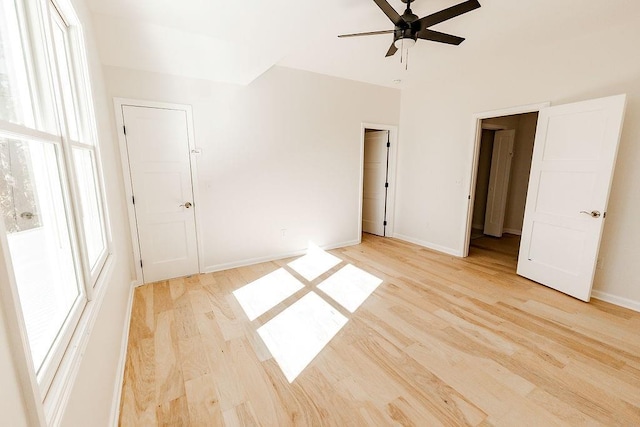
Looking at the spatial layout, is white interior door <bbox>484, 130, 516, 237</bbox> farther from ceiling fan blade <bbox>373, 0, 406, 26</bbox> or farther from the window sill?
the window sill

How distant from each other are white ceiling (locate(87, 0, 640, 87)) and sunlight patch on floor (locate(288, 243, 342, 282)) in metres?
2.48

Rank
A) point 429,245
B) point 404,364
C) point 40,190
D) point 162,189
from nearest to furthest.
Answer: point 40,190 < point 404,364 < point 162,189 < point 429,245

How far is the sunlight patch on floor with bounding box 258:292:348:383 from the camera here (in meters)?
2.02

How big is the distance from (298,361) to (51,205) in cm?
173

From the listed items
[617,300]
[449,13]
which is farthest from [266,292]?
[617,300]

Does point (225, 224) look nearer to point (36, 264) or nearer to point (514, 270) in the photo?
point (36, 264)

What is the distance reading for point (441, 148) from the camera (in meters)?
4.35

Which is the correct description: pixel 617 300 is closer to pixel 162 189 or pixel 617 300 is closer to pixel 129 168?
pixel 162 189

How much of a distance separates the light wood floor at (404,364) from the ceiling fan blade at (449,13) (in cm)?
250

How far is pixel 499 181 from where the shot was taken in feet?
18.2

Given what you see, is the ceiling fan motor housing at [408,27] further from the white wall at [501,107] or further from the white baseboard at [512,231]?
the white baseboard at [512,231]

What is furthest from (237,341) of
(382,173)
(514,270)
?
(382,173)

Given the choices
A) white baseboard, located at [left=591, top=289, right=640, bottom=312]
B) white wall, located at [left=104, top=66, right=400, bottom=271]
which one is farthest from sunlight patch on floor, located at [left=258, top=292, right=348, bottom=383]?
white baseboard, located at [left=591, top=289, right=640, bottom=312]

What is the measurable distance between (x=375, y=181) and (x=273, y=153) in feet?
7.67
